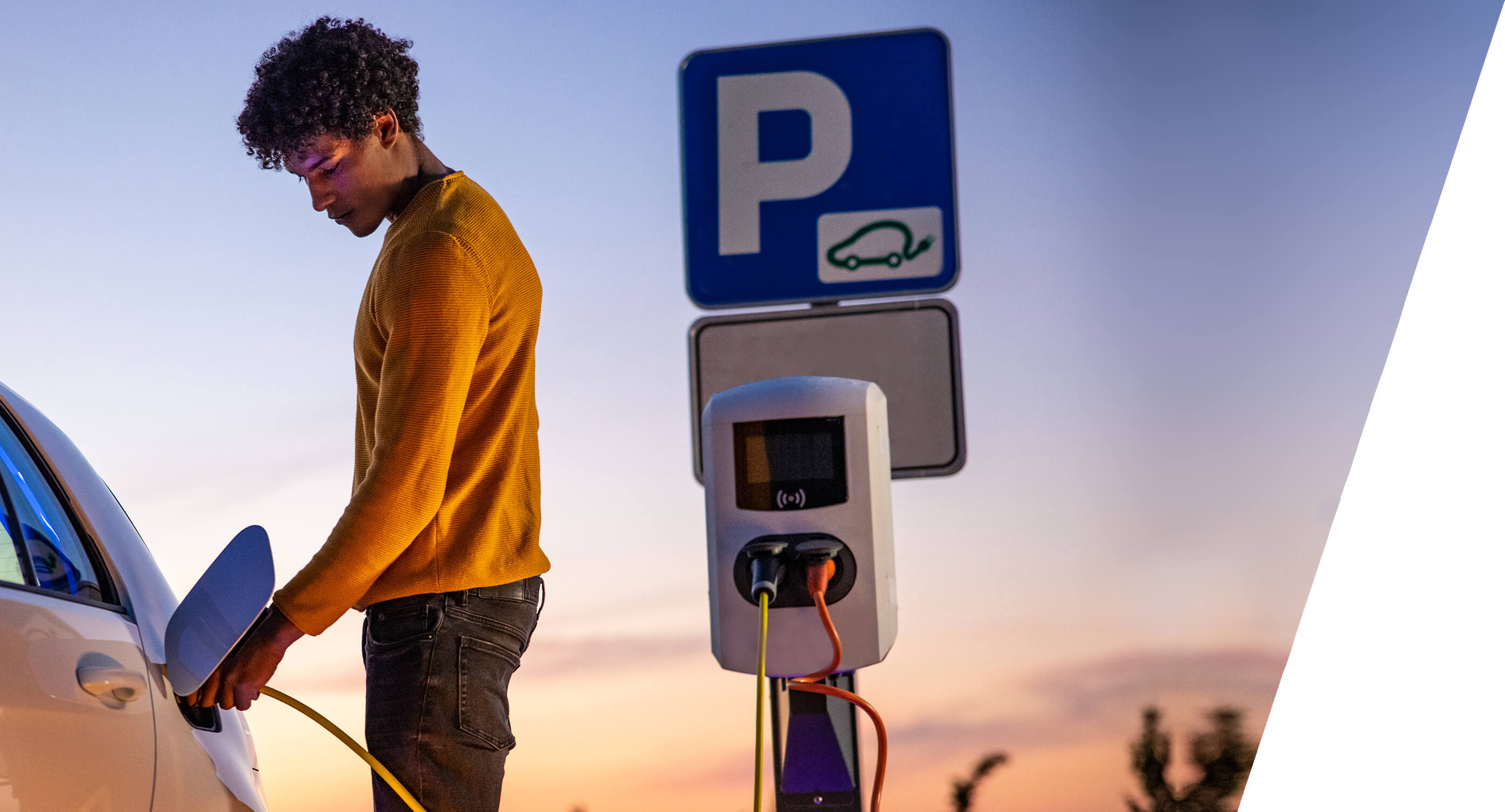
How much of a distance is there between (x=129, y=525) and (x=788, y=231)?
1.79 meters

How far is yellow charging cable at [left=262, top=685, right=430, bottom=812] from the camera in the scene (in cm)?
156

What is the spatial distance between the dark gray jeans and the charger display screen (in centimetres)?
113

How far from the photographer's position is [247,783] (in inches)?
64.3

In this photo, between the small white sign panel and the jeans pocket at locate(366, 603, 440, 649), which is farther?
the small white sign panel

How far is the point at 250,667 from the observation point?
1520mm

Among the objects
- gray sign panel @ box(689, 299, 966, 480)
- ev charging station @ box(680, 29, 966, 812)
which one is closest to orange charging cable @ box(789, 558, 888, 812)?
ev charging station @ box(680, 29, 966, 812)

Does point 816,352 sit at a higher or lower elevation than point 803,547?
higher

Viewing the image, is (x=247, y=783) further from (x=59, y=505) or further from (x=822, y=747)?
(x=822, y=747)

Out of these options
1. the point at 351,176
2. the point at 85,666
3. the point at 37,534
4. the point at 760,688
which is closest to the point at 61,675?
the point at 85,666

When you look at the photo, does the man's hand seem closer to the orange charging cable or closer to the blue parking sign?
the orange charging cable

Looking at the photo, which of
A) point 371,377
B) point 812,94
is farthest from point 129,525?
point 812,94

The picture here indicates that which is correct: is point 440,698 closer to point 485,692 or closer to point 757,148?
point 485,692

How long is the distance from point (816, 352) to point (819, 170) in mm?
484

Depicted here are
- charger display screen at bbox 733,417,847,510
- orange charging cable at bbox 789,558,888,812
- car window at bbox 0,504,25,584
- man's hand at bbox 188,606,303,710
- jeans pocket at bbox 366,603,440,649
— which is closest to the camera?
car window at bbox 0,504,25,584
